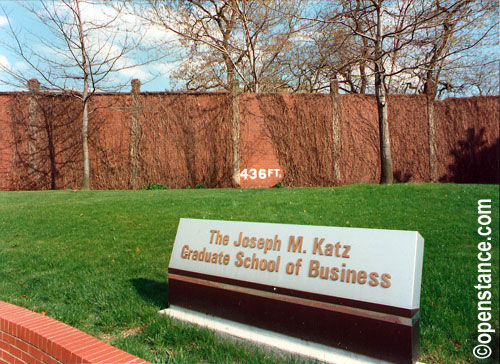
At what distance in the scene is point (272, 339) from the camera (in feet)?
9.78

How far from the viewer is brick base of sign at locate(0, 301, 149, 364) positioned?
252 centimetres

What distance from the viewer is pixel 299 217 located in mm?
6953

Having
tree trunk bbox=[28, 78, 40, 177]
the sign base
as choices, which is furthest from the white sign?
tree trunk bbox=[28, 78, 40, 177]

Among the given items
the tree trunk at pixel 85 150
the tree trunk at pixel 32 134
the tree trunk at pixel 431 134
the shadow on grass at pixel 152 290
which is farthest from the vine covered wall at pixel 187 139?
the shadow on grass at pixel 152 290

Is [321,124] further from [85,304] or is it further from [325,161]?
[85,304]

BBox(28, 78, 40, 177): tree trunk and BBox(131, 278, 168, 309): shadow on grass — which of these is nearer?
BBox(131, 278, 168, 309): shadow on grass

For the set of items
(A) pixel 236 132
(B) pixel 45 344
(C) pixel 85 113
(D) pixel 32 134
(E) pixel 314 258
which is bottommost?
(B) pixel 45 344

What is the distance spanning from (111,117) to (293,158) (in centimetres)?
604

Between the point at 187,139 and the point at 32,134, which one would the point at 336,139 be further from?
the point at 32,134

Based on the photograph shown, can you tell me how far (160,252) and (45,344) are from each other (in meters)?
2.90

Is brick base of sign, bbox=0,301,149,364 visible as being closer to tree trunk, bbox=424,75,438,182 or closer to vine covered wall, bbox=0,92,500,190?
vine covered wall, bbox=0,92,500,190

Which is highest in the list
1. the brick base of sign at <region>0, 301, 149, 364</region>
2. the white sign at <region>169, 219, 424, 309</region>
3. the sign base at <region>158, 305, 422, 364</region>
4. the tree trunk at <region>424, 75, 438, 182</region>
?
the tree trunk at <region>424, 75, 438, 182</region>

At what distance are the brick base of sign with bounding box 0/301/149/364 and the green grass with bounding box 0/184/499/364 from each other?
430 mm

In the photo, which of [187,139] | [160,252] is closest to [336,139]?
[187,139]
